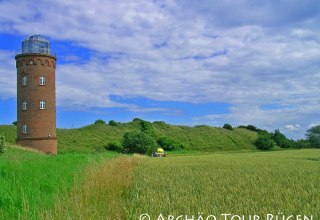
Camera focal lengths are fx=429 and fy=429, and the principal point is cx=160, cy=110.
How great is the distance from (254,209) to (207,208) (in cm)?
78

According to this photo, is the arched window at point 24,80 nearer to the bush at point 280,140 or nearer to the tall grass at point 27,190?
the tall grass at point 27,190

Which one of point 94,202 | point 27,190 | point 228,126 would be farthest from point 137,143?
point 94,202

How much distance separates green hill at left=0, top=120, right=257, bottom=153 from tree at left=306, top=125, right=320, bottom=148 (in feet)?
42.1

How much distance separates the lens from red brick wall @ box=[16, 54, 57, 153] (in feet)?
144

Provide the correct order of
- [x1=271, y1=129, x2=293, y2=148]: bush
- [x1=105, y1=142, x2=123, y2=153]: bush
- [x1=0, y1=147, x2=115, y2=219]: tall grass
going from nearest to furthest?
[x1=0, y1=147, x2=115, y2=219]: tall grass < [x1=105, y1=142, x2=123, y2=153]: bush < [x1=271, y1=129, x2=293, y2=148]: bush

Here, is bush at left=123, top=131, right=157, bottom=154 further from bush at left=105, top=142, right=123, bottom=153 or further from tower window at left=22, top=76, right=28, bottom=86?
tower window at left=22, top=76, right=28, bottom=86

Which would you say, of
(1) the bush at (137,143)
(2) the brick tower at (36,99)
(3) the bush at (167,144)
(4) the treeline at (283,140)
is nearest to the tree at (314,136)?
(4) the treeline at (283,140)

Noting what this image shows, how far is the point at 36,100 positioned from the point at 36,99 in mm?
103

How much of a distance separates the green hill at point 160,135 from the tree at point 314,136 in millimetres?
12847

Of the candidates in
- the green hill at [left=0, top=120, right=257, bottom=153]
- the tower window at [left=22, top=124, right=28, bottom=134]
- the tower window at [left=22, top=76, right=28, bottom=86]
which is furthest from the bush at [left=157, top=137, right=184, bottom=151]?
the tower window at [left=22, top=76, right=28, bottom=86]

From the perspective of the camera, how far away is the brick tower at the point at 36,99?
43969 mm

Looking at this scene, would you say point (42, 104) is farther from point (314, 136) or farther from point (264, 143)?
point (314, 136)

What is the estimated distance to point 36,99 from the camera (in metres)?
44.0

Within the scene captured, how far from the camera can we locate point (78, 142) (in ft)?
211
